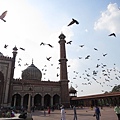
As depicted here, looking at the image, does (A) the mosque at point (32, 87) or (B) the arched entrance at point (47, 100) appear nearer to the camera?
(A) the mosque at point (32, 87)

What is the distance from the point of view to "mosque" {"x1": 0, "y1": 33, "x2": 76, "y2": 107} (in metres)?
30.1

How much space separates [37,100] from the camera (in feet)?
115

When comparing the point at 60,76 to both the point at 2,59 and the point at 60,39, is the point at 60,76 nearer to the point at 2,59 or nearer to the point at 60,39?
the point at 60,39

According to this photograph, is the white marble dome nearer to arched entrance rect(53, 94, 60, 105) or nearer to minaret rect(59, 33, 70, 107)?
arched entrance rect(53, 94, 60, 105)

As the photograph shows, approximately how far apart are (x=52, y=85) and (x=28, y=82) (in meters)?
5.45

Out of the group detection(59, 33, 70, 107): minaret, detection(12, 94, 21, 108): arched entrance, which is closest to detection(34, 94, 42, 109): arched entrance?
detection(12, 94, 21, 108): arched entrance

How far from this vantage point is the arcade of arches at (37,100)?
106ft

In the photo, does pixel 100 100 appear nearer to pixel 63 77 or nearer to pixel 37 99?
pixel 63 77

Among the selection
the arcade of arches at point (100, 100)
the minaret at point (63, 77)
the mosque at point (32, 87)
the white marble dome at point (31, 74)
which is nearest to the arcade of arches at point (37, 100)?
the mosque at point (32, 87)

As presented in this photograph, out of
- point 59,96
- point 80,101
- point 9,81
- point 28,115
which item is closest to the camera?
point 28,115

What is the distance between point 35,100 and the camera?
35000 millimetres

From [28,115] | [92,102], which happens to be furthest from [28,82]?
[28,115]

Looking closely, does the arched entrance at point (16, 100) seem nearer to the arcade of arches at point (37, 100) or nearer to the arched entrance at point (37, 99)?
the arcade of arches at point (37, 100)

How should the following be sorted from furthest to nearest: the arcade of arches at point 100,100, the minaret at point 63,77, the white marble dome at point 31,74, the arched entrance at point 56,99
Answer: the white marble dome at point 31,74 < the arched entrance at point 56,99 < the minaret at point 63,77 < the arcade of arches at point 100,100
